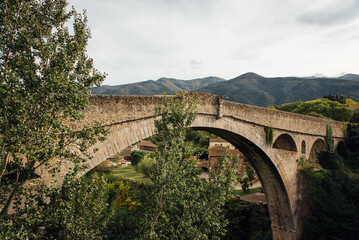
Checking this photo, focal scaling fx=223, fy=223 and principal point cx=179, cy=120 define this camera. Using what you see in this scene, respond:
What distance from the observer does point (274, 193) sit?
1644cm

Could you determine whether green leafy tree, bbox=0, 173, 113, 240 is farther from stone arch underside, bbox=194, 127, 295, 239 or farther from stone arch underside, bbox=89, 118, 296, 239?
stone arch underside, bbox=194, 127, 295, 239

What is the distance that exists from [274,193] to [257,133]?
602cm

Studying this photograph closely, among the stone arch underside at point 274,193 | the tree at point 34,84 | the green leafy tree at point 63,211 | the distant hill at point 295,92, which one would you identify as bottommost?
the stone arch underside at point 274,193

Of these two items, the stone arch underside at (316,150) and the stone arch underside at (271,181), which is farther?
the stone arch underside at (316,150)

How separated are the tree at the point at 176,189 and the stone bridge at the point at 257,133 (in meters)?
1.22

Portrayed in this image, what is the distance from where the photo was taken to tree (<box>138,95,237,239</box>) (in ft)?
21.8

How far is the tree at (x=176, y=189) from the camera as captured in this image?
6.65 m

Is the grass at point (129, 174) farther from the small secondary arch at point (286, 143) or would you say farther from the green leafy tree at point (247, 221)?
the small secondary arch at point (286, 143)

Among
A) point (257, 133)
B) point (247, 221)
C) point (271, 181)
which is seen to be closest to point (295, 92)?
point (247, 221)

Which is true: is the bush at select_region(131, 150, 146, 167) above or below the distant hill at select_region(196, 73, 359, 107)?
below

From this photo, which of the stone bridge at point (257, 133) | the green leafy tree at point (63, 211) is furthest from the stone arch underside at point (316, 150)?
the green leafy tree at point (63, 211)

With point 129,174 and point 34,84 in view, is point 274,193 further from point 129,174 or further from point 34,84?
point 129,174

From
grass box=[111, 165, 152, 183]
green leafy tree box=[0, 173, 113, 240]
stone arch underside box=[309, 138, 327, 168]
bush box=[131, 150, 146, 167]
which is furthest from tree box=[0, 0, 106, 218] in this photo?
bush box=[131, 150, 146, 167]

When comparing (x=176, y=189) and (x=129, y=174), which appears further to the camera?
(x=129, y=174)
